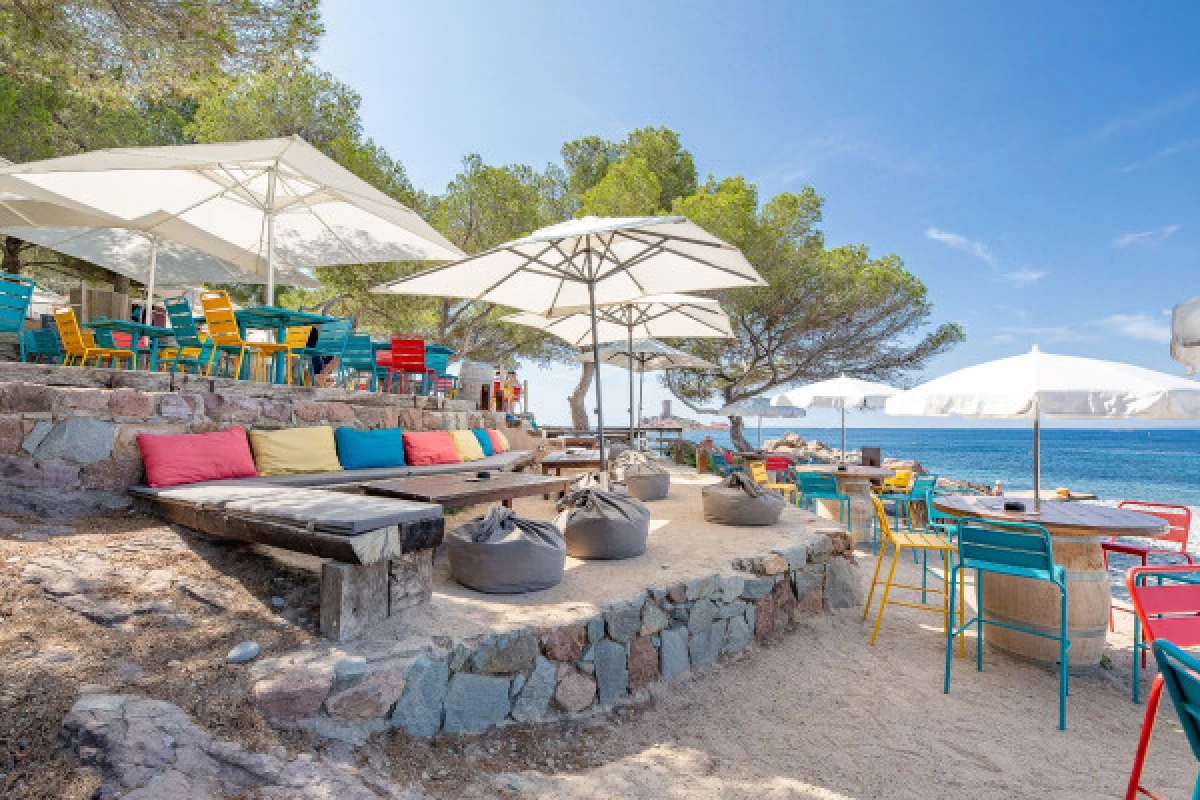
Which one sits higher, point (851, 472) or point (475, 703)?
point (851, 472)

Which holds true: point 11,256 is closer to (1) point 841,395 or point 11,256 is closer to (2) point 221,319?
(2) point 221,319

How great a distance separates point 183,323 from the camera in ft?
15.7

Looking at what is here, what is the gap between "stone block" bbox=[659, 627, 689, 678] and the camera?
311 cm

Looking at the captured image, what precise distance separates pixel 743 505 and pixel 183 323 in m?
5.28

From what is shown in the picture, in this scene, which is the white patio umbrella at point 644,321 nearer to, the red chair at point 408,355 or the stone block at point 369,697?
the red chair at point 408,355

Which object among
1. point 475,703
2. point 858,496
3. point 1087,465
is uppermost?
point 858,496

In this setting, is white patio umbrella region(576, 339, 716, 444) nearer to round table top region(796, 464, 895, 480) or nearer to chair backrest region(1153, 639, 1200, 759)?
round table top region(796, 464, 895, 480)

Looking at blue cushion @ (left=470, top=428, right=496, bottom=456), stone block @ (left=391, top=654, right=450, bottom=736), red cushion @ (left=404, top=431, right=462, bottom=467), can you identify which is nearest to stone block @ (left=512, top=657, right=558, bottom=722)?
stone block @ (left=391, top=654, right=450, bottom=736)

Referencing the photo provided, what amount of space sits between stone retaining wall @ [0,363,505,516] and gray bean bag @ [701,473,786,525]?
398 cm

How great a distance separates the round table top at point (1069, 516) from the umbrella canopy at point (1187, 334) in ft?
3.10

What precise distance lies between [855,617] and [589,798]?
10.5ft

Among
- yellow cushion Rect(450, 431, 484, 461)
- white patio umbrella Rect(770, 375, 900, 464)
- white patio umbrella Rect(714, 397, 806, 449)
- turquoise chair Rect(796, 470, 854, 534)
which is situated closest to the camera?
turquoise chair Rect(796, 470, 854, 534)

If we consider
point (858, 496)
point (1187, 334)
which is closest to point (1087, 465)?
point (858, 496)

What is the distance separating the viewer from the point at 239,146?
4.37m
